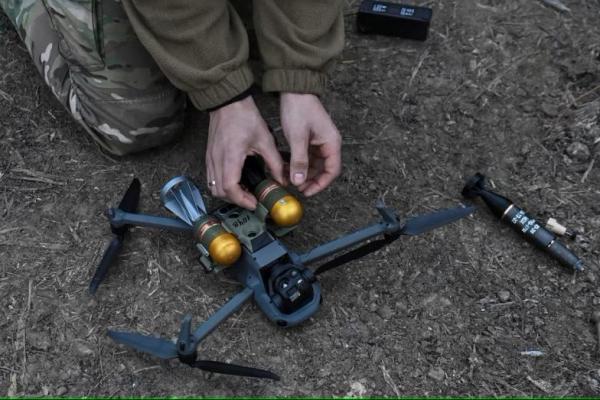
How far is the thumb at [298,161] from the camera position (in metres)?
2.01

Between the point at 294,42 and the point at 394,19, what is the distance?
3.48 ft

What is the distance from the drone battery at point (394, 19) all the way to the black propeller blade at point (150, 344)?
189 cm

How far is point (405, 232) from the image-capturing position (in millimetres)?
2133

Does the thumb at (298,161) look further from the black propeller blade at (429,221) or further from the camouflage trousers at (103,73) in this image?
the camouflage trousers at (103,73)

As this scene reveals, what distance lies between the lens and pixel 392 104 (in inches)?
110

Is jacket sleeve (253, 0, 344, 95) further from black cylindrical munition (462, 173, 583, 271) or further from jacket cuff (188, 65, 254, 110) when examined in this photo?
black cylindrical munition (462, 173, 583, 271)

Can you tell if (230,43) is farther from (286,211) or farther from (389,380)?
(389,380)

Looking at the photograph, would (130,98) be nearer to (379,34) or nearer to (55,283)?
(55,283)

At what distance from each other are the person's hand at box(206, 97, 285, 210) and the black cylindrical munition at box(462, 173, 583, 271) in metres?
0.78

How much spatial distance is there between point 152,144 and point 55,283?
2.22 ft

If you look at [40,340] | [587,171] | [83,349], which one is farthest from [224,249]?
[587,171]

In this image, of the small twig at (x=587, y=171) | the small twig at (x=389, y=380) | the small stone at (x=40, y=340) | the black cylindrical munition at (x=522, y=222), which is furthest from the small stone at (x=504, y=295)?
the small stone at (x=40, y=340)

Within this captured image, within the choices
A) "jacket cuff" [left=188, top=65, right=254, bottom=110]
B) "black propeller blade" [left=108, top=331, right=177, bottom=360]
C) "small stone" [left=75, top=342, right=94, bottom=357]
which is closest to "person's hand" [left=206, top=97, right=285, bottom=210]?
"jacket cuff" [left=188, top=65, right=254, bottom=110]

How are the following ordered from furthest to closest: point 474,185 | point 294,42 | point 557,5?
1. point 557,5
2. point 474,185
3. point 294,42
